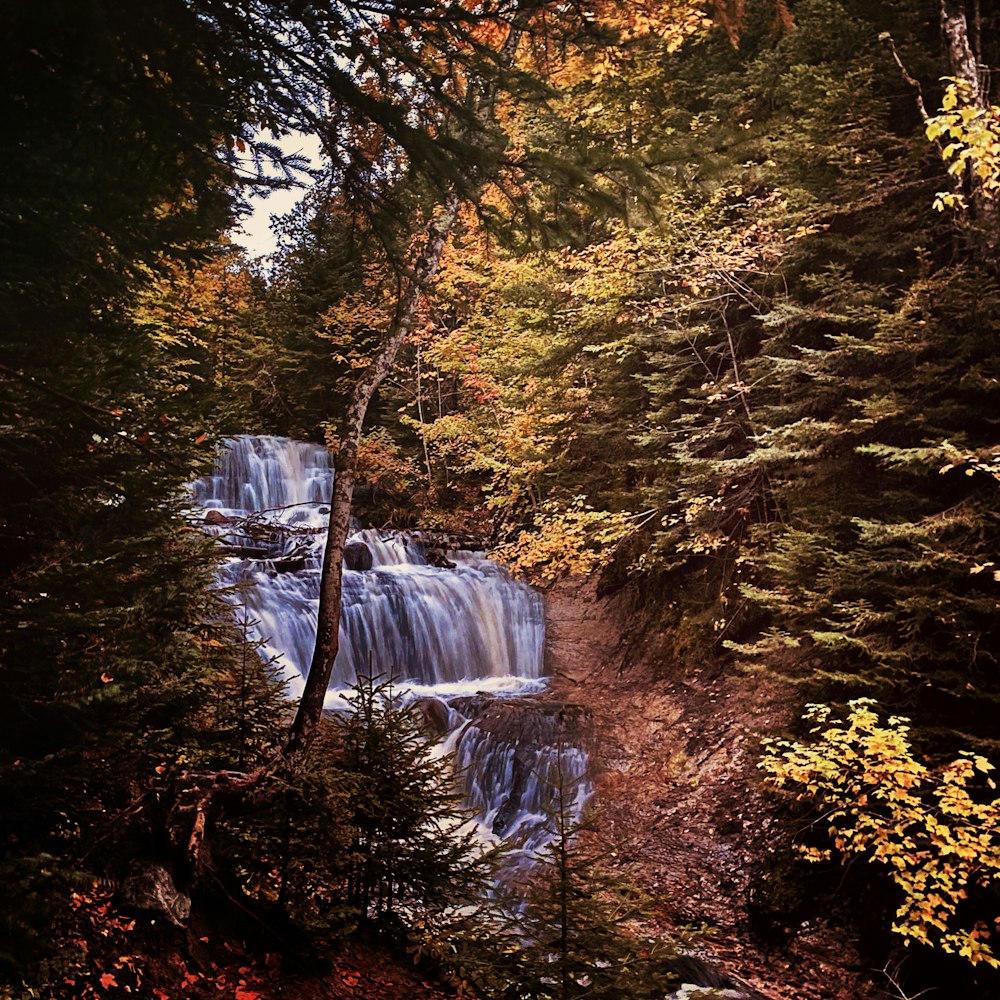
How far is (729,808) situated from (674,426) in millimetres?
5363

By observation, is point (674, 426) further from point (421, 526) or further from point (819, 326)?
point (421, 526)

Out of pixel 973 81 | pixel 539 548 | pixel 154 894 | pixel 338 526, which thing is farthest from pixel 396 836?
pixel 973 81

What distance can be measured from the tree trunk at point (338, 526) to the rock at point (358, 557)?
7.03 meters

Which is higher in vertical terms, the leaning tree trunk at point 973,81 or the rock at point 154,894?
the leaning tree trunk at point 973,81

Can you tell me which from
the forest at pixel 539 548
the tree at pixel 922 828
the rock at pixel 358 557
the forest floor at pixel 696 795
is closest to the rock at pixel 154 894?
the forest at pixel 539 548

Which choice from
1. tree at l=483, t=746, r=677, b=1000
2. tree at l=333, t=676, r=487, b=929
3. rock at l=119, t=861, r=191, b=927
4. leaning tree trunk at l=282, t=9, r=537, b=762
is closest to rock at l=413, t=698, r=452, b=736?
leaning tree trunk at l=282, t=9, r=537, b=762

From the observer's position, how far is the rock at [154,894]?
3.88 meters

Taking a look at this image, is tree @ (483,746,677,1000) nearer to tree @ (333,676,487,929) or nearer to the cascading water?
tree @ (333,676,487,929)

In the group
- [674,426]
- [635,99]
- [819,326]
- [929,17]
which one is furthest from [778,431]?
[635,99]

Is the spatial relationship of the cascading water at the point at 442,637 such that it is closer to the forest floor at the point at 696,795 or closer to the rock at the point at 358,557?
the rock at the point at 358,557

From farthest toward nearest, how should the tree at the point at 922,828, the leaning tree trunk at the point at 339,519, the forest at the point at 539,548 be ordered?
the leaning tree trunk at the point at 339,519 → the tree at the point at 922,828 → the forest at the point at 539,548

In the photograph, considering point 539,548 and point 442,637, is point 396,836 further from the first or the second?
point 442,637

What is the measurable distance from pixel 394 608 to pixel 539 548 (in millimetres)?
3878

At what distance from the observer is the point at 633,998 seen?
3350mm
